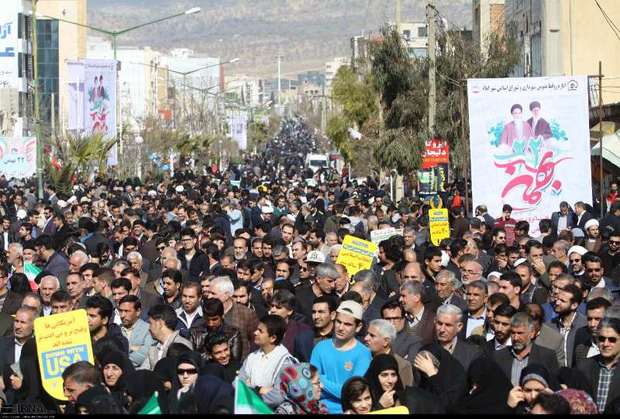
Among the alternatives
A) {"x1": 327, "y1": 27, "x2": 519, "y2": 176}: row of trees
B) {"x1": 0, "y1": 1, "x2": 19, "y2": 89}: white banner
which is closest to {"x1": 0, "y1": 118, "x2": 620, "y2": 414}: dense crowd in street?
{"x1": 327, "y1": 27, "x2": 519, "y2": 176}: row of trees

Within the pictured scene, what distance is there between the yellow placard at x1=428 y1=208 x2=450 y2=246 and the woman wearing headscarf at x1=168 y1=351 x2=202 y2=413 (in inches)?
463

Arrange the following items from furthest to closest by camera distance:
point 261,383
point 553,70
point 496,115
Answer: point 553,70
point 496,115
point 261,383

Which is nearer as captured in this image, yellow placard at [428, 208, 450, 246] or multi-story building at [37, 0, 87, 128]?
yellow placard at [428, 208, 450, 246]

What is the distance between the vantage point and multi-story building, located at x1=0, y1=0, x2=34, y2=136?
7244cm

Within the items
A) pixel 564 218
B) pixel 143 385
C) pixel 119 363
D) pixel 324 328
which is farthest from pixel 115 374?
pixel 564 218

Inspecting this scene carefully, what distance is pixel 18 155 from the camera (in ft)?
136

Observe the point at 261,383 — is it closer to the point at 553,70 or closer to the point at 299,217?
the point at 299,217

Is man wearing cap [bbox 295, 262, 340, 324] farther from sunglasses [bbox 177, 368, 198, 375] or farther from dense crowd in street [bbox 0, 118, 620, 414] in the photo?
sunglasses [bbox 177, 368, 198, 375]

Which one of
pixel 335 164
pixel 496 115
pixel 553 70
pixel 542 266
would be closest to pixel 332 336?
pixel 542 266

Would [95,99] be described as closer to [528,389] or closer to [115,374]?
[115,374]

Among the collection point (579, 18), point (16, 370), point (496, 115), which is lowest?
point (16, 370)

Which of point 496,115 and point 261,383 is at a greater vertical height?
point 496,115

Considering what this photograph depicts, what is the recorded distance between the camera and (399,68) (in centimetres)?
3950

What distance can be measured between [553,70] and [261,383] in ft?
131
